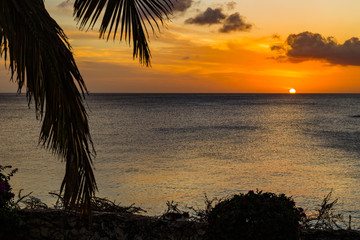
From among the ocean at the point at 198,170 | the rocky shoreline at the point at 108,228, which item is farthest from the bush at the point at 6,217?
the ocean at the point at 198,170

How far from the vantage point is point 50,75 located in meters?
3.89

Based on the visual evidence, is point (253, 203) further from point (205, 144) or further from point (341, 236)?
point (205, 144)

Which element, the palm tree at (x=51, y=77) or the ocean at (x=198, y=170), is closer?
the palm tree at (x=51, y=77)

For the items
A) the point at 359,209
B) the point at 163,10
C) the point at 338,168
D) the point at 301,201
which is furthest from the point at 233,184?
the point at 163,10

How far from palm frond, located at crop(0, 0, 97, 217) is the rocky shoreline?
1939 mm

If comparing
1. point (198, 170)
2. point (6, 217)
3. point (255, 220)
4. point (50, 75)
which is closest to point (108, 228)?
point (6, 217)

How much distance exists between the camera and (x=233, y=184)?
18.6 metres

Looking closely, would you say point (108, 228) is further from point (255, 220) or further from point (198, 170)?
point (198, 170)

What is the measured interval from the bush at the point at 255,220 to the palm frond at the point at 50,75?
157 centimetres

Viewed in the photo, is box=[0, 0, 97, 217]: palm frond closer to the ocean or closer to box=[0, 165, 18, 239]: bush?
box=[0, 165, 18, 239]: bush

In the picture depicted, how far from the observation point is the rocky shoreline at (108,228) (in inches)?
242

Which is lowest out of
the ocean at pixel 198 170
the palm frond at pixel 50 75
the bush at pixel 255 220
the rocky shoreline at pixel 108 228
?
the ocean at pixel 198 170

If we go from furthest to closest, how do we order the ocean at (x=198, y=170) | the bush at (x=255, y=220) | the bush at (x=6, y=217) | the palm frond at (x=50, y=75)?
the ocean at (x=198, y=170) < the bush at (x=6, y=217) < the bush at (x=255, y=220) < the palm frond at (x=50, y=75)

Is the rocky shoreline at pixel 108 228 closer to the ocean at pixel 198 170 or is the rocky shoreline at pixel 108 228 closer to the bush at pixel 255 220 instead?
the bush at pixel 255 220
